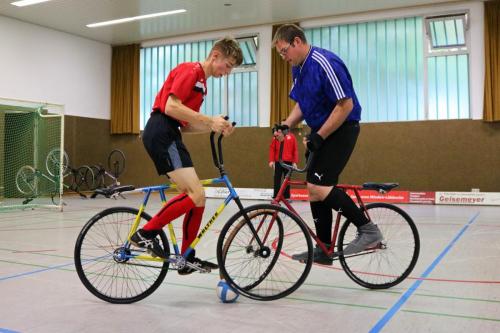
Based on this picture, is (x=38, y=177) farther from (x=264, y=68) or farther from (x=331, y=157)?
(x=331, y=157)

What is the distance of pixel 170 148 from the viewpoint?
2.70 m

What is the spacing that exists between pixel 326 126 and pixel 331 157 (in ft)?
0.68

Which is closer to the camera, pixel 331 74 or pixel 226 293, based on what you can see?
pixel 226 293

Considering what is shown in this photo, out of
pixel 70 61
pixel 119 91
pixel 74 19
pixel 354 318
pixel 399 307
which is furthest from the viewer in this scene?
pixel 119 91

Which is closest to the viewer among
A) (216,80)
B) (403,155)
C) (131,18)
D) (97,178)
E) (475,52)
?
(475,52)

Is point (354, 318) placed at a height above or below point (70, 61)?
below

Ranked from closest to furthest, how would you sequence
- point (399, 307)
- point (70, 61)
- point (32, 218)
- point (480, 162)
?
1. point (399, 307)
2. point (32, 218)
3. point (480, 162)
4. point (70, 61)

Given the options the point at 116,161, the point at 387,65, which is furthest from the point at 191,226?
the point at 116,161

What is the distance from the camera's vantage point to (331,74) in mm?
2795

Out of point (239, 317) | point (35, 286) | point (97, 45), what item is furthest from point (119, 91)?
point (239, 317)

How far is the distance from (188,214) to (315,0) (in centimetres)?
885

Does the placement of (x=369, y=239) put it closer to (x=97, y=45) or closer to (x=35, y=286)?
(x=35, y=286)

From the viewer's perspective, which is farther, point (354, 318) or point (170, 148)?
point (170, 148)

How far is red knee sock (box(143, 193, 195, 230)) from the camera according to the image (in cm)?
262
